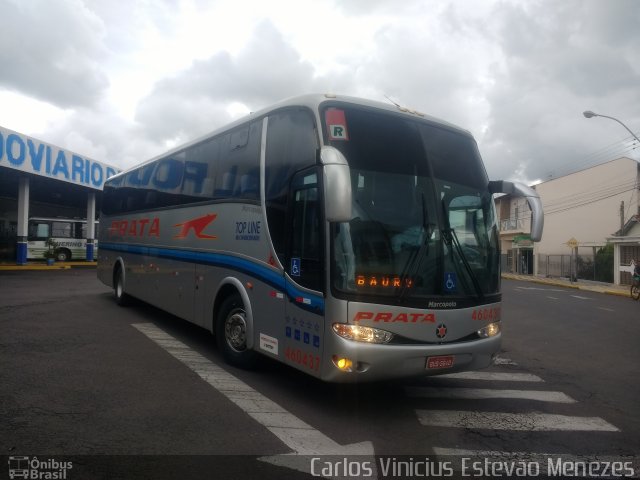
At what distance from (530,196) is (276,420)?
385 centimetres

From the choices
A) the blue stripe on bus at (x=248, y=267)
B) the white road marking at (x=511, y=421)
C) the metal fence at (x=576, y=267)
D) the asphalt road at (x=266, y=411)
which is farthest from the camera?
the metal fence at (x=576, y=267)

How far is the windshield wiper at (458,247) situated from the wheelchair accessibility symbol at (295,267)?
1.52 m

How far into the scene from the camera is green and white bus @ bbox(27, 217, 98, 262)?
29.5 metres

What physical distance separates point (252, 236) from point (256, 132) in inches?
54.5

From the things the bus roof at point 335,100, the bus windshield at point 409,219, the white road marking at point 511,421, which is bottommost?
the white road marking at point 511,421

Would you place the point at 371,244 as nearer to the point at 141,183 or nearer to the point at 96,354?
the point at 96,354

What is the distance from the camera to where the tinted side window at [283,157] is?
5.27 metres

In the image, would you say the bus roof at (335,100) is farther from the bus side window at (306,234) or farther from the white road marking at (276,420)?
the white road marking at (276,420)

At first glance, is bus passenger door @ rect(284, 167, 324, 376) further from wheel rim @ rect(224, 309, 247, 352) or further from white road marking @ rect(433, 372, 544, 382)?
white road marking @ rect(433, 372, 544, 382)

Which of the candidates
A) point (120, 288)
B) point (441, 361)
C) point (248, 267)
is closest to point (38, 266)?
point (120, 288)

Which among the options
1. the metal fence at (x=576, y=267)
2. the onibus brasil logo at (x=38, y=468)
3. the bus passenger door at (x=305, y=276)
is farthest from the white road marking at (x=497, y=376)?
the metal fence at (x=576, y=267)

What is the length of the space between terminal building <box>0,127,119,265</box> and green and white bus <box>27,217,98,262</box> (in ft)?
0.19

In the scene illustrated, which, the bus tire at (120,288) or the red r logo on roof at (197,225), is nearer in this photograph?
the red r logo on roof at (197,225)

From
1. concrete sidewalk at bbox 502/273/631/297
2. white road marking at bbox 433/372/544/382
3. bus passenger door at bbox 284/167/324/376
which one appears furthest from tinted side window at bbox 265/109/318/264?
concrete sidewalk at bbox 502/273/631/297
